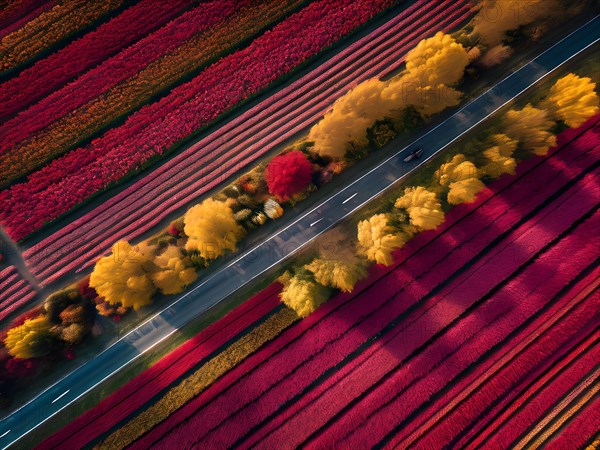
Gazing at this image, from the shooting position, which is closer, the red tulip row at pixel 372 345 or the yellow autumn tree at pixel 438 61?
the red tulip row at pixel 372 345

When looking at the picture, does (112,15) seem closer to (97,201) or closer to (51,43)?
(51,43)

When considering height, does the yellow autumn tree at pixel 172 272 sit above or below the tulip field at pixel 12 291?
below

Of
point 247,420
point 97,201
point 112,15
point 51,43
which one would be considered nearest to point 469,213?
point 247,420

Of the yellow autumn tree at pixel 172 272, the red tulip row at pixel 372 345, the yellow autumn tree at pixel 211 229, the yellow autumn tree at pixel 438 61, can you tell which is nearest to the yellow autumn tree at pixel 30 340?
the yellow autumn tree at pixel 172 272

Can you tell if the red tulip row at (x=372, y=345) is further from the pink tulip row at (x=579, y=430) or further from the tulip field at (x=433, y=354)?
the pink tulip row at (x=579, y=430)

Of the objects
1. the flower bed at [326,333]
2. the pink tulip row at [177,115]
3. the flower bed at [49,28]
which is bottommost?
the flower bed at [326,333]

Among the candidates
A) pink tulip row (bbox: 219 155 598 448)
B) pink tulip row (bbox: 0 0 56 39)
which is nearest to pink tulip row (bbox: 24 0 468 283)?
pink tulip row (bbox: 219 155 598 448)

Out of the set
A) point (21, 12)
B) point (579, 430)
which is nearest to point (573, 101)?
point (579, 430)
